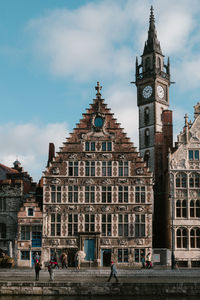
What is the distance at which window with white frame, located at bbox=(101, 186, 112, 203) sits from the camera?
47109mm

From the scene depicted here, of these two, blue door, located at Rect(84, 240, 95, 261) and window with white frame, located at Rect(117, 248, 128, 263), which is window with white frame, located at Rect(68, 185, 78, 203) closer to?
blue door, located at Rect(84, 240, 95, 261)

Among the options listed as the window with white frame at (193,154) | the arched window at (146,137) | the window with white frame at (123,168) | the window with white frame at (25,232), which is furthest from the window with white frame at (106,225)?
the arched window at (146,137)

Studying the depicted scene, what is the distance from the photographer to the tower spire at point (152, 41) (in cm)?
7081

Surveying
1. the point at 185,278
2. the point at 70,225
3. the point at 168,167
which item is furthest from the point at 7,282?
the point at 168,167

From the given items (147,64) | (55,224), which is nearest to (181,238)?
(55,224)

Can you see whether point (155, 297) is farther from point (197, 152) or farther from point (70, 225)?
point (197, 152)

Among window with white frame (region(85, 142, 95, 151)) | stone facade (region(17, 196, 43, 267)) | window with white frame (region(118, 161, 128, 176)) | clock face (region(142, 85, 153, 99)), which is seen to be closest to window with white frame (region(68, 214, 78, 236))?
stone facade (region(17, 196, 43, 267))

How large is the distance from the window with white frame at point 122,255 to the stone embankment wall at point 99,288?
1778 centimetres

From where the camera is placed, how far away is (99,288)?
28.4 metres

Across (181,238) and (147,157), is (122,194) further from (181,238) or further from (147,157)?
(147,157)

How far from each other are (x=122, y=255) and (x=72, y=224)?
5.82 metres

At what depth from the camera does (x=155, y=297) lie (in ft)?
91.2

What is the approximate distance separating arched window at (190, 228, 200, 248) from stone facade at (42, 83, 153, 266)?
4.29 m

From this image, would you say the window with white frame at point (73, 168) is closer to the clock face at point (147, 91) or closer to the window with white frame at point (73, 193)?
the window with white frame at point (73, 193)
